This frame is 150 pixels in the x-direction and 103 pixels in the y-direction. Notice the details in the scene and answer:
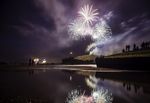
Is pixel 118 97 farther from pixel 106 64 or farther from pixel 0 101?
pixel 106 64

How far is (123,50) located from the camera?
288 ft

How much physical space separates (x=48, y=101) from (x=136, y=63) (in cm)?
4012

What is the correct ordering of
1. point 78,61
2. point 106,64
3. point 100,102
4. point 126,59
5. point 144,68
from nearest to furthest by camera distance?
point 100,102
point 144,68
point 126,59
point 106,64
point 78,61

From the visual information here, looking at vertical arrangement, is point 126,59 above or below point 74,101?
above

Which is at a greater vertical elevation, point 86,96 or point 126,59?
point 126,59

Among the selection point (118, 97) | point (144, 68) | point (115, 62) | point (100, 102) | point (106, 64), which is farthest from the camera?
point (106, 64)

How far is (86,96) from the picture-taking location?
2108 centimetres

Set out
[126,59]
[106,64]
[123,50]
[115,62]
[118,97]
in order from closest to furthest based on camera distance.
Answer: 1. [118,97]
2. [126,59]
3. [115,62]
4. [106,64]
5. [123,50]

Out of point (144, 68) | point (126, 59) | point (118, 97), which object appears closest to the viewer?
point (118, 97)

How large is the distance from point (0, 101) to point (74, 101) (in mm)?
6652

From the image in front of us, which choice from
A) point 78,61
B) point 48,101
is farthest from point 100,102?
point 78,61

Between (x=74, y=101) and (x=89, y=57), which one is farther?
(x=89, y=57)

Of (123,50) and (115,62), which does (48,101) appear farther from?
(123,50)

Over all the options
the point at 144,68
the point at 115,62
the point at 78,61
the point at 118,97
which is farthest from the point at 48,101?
the point at 78,61
